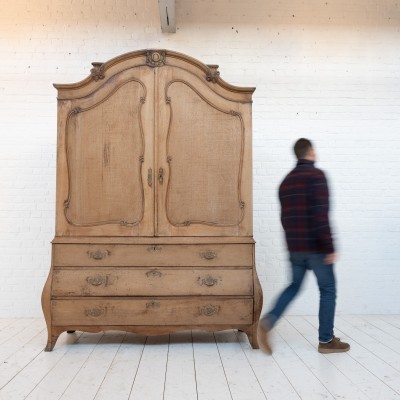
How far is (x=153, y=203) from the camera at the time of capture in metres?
3.55

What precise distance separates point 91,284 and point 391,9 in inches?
147

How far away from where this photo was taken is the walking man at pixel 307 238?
124 inches

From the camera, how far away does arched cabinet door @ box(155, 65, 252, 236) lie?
3.56 m

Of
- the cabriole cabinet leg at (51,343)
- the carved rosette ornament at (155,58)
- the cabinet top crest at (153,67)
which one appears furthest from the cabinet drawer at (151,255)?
the carved rosette ornament at (155,58)

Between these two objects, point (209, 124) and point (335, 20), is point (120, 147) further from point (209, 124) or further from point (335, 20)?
point (335, 20)

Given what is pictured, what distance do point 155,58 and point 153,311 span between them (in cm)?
180

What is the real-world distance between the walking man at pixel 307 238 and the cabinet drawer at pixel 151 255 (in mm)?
411

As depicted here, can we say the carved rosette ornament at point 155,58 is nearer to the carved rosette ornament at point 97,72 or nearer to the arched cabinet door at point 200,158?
the arched cabinet door at point 200,158

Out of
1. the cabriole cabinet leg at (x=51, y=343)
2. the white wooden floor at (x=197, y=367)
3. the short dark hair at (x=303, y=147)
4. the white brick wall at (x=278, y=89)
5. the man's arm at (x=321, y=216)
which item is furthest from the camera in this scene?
the white brick wall at (x=278, y=89)

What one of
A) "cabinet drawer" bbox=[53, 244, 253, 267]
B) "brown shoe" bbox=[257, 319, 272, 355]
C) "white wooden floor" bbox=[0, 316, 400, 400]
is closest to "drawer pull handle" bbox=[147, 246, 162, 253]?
"cabinet drawer" bbox=[53, 244, 253, 267]

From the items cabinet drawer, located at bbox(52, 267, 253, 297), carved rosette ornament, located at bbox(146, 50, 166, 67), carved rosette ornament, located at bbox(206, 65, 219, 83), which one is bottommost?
cabinet drawer, located at bbox(52, 267, 253, 297)

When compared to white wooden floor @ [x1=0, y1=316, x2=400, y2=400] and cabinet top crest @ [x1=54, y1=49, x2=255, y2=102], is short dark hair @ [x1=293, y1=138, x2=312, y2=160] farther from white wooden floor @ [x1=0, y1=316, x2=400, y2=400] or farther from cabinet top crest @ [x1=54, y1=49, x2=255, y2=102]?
white wooden floor @ [x1=0, y1=316, x2=400, y2=400]

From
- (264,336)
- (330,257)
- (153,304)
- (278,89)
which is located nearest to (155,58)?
(278,89)

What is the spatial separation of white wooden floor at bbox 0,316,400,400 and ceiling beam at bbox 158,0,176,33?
2677 mm
